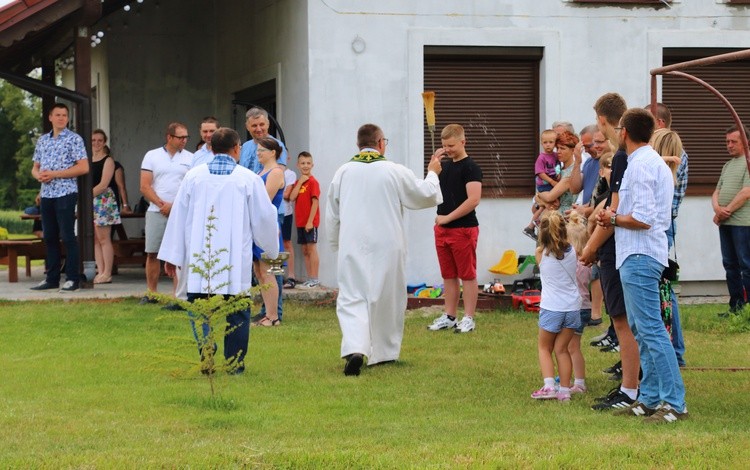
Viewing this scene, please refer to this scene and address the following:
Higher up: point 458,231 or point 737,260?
point 458,231

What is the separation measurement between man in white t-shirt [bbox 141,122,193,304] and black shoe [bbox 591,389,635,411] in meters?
6.86

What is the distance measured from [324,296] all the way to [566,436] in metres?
7.56

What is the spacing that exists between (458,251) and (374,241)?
7.74ft

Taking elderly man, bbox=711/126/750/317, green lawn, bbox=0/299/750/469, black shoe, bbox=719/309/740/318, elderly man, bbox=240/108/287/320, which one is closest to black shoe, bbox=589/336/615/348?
green lawn, bbox=0/299/750/469

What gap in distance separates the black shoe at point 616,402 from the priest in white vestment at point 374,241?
2.33m

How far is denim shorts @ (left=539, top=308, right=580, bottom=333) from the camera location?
8.67 m

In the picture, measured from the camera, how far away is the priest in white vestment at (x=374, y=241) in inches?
402

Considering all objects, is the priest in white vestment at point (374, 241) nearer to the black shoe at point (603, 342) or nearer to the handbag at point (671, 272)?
the black shoe at point (603, 342)

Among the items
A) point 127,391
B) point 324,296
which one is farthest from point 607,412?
point 324,296

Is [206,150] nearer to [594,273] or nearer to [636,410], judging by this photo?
[594,273]

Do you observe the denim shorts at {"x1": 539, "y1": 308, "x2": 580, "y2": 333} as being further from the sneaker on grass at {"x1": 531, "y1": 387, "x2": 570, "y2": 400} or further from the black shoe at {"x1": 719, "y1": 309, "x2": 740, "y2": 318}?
the black shoe at {"x1": 719, "y1": 309, "x2": 740, "y2": 318}

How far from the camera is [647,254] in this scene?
7.80 meters

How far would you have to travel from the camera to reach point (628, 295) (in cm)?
788

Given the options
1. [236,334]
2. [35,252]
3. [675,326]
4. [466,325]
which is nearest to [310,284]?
[466,325]
